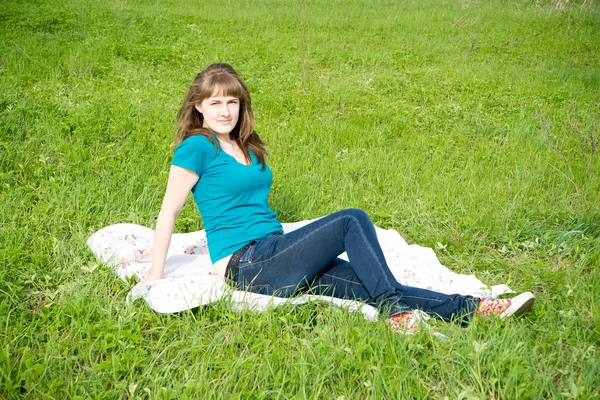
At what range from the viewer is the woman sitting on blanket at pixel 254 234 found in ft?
10.3

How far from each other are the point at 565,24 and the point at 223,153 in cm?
1137

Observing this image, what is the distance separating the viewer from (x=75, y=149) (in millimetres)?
5164

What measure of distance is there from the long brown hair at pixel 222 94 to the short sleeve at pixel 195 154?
0.19 ft

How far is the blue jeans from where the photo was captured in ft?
10.3

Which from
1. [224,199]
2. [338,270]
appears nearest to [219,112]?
[224,199]

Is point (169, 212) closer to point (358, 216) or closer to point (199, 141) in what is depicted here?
point (199, 141)

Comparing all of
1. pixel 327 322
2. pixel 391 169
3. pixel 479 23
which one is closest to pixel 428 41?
pixel 479 23

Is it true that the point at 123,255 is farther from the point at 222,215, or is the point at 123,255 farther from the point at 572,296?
the point at 572,296

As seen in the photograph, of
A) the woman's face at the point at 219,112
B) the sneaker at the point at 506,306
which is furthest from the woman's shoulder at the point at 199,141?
the sneaker at the point at 506,306

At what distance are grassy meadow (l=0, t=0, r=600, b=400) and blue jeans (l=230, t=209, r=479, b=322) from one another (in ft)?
0.66

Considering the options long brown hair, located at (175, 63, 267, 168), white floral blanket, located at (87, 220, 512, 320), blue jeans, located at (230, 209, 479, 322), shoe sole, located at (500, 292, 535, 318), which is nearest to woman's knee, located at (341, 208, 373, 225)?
blue jeans, located at (230, 209, 479, 322)

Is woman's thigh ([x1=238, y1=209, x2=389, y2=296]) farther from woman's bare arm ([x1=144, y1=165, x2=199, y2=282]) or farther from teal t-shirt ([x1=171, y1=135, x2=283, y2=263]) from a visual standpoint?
woman's bare arm ([x1=144, y1=165, x2=199, y2=282])

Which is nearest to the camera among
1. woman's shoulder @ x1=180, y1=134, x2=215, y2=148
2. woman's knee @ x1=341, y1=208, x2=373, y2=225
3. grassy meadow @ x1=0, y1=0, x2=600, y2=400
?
grassy meadow @ x1=0, y1=0, x2=600, y2=400

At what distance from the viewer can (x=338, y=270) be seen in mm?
3373
